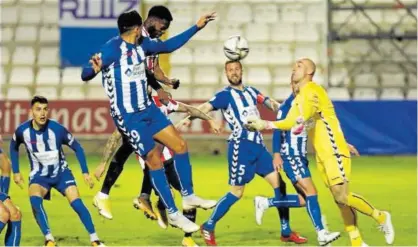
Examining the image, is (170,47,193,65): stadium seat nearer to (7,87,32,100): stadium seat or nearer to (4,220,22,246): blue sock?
(7,87,32,100): stadium seat

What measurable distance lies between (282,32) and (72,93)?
16.9ft

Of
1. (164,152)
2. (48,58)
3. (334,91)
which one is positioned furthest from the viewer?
(48,58)

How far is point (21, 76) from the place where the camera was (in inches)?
968

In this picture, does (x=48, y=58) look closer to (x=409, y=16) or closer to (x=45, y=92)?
(x=45, y=92)

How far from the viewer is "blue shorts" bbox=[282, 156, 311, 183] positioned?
32.6ft

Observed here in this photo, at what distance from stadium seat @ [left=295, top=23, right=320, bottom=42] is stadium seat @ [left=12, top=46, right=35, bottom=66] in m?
6.21

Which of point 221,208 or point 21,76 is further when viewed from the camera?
point 21,76

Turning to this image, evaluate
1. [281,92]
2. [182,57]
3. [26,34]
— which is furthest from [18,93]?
[281,92]

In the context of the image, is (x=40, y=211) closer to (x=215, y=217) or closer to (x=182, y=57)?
(x=215, y=217)

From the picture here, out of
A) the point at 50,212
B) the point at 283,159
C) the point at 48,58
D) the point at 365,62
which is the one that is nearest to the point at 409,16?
the point at 365,62

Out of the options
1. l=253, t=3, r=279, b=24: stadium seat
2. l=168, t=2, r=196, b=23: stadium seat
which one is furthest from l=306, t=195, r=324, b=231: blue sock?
l=253, t=3, r=279, b=24: stadium seat

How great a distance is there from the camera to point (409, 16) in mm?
25281

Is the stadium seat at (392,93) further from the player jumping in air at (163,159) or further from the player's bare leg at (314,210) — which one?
the player's bare leg at (314,210)

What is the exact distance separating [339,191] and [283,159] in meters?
0.82
